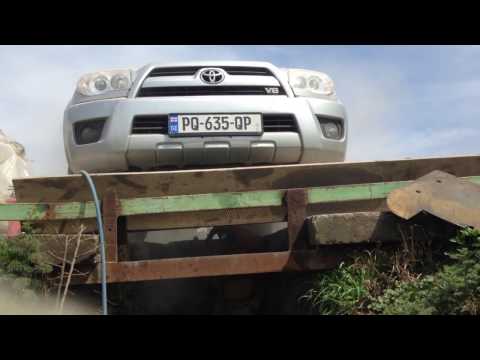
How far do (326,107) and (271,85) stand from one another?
39 cm

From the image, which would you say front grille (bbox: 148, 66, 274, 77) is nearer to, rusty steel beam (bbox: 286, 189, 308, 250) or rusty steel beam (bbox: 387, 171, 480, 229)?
rusty steel beam (bbox: 286, 189, 308, 250)

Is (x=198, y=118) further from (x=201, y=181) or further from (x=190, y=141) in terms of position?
(x=201, y=181)

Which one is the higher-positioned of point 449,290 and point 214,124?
point 214,124

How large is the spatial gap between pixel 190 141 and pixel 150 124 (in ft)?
0.88

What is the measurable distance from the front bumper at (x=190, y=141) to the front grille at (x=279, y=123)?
28mm

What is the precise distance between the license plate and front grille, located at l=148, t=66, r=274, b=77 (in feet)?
1.15

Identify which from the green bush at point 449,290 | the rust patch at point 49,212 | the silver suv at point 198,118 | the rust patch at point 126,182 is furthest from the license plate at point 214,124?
the green bush at point 449,290

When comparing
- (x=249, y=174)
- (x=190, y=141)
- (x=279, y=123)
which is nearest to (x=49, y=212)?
(x=190, y=141)

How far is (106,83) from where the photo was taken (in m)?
3.87

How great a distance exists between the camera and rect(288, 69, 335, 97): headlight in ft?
12.9

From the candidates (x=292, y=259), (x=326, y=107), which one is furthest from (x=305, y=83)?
(x=292, y=259)

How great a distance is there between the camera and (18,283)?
9.91ft

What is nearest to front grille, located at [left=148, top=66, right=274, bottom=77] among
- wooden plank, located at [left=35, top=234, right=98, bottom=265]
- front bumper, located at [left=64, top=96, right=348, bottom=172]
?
front bumper, located at [left=64, top=96, right=348, bottom=172]

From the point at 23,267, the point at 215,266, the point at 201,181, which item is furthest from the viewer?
the point at 201,181
